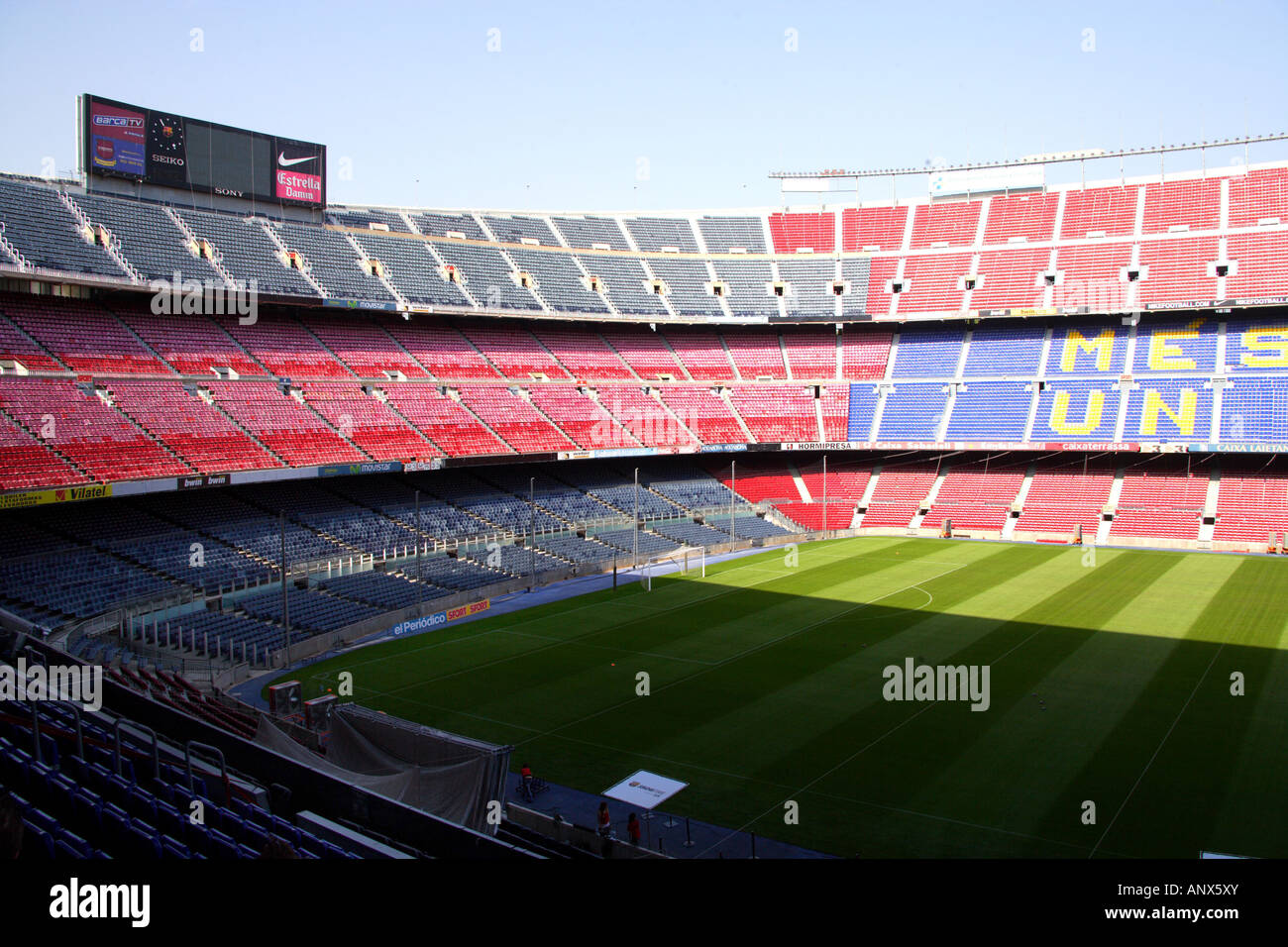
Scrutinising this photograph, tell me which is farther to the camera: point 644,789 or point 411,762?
point 644,789

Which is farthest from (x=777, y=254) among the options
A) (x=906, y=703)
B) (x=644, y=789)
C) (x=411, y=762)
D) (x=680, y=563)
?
(x=411, y=762)

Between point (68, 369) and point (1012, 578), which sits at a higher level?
point (68, 369)

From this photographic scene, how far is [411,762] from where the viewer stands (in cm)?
1770

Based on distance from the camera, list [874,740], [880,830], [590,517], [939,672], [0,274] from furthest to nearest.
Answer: [590,517]
[0,274]
[939,672]
[874,740]
[880,830]

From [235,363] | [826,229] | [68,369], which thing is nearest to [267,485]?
[235,363]

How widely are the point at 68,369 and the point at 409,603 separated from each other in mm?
17186

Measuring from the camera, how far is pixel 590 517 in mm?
52344

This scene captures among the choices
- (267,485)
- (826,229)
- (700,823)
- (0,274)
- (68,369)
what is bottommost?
(700,823)

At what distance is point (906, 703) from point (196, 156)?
149ft

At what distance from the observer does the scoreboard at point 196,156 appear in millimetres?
45062

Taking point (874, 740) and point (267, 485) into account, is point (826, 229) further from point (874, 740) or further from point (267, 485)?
point (874, 740)

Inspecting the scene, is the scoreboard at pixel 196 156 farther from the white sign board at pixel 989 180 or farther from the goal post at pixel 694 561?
the white sign board at pixel 989 180

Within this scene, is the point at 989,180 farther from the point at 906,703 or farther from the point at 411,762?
the point at 411,762

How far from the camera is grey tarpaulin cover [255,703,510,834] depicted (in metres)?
16.5
